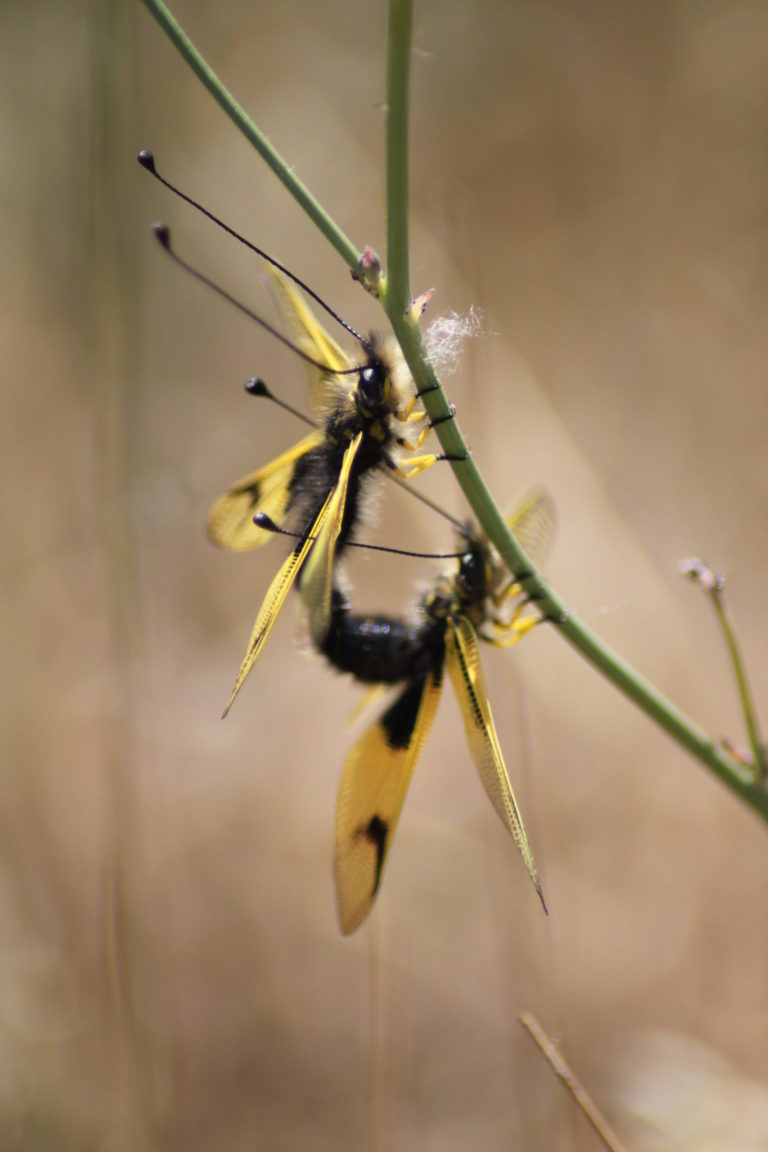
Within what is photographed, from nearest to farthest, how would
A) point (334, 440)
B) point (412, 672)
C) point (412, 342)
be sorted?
point (412, 342), point (334, 440), point (412, 672)

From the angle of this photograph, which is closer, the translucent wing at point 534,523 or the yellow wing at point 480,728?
the yellow wing at point 480,728

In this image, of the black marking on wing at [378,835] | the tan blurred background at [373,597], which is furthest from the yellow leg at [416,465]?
the tan blurred background at [373,597]

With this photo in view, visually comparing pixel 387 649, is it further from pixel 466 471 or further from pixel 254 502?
pixel 466 471

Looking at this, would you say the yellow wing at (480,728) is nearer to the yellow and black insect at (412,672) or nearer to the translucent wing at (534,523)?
the yellow and black insect at (412,672)

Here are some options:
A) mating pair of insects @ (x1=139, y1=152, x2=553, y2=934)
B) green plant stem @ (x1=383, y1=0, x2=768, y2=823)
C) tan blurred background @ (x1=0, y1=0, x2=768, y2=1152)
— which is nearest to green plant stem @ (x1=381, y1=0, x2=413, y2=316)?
green plant stem @ (x1=383, y1=0, x2=768, y2=823)

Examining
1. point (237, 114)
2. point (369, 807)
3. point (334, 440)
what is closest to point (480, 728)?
point (369, 807)

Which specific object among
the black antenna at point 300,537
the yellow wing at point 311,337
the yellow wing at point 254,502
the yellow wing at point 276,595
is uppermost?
the yellow wing at point 311,337

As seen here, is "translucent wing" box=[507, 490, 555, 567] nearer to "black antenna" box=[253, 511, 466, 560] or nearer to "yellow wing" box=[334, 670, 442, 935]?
"black antenna" box=[253, 511, 466, 560]
